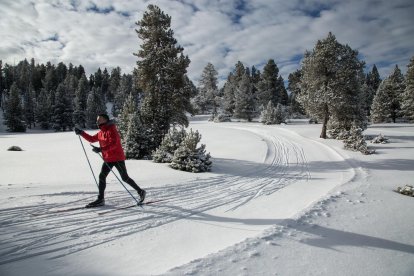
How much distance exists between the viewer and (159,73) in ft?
65.4

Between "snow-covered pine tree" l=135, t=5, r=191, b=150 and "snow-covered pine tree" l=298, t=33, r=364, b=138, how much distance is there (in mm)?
16873

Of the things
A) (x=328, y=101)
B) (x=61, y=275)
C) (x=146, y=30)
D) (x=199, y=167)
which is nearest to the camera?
(x=61, y=275)

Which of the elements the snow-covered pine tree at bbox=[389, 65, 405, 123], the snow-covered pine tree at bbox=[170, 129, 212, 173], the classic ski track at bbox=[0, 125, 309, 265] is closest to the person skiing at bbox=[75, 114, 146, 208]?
the classic ski track at bbox=[0, 125, 309, 265]

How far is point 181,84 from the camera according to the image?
2009 cm

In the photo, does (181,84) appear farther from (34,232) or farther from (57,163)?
(34,232)

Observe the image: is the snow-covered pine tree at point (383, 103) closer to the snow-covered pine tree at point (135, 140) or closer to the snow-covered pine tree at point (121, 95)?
the snow-covered pine tree at point (135, 140)

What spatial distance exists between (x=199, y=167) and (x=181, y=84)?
8.91 m

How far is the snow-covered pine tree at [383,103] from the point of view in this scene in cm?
5504

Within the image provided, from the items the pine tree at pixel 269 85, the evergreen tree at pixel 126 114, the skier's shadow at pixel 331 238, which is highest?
the pine tree at pixel 269 85

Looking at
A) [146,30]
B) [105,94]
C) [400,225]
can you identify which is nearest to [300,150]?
[146,30]

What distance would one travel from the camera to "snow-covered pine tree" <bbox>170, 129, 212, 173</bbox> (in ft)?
43.4

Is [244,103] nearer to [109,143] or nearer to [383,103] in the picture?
[383,103]

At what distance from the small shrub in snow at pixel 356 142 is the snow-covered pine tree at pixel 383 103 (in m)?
40.1

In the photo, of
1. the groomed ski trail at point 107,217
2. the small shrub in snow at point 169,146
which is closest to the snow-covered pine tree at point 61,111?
the small shrub in snow at point 169,146
